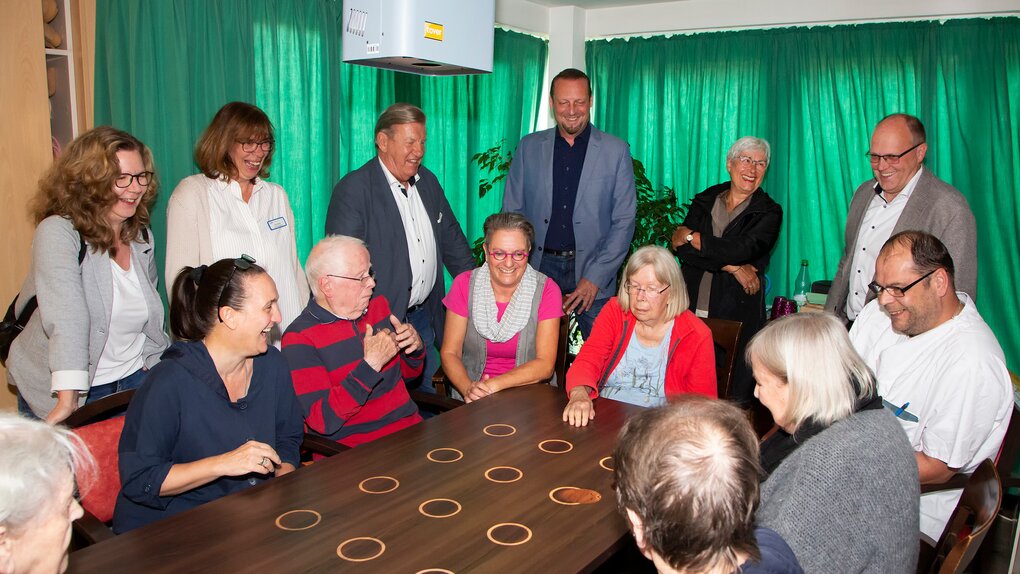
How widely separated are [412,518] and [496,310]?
144cm

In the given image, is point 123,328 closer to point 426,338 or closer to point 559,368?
point 426,338

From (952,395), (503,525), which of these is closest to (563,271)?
(952,395)

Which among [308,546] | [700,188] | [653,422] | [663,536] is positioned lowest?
[308,546]

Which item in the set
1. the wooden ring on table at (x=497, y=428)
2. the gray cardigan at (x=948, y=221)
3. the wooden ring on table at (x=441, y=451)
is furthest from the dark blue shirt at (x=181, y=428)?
the gray cardigan at (x=948, y=221)

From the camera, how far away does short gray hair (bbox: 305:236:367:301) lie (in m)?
2.59

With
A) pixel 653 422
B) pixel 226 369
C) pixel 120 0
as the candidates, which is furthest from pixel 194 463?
pixel 120 0

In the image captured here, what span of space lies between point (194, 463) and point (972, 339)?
7.08 ft

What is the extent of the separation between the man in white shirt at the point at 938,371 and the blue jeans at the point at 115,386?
2.42 meters

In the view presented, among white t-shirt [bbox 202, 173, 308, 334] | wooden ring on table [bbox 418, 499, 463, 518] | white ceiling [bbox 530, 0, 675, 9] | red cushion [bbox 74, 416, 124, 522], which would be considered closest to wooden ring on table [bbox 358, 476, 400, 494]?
wooden ring on table [bbox 418, 499, 463, 518]

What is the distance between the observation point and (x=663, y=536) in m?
1.21

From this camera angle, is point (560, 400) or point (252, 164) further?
point (252, 164)

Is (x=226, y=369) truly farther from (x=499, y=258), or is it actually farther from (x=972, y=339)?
(x=972, y=339)

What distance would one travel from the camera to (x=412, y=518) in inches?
68.3

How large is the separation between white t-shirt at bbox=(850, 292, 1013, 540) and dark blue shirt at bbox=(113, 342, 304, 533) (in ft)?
6.24
